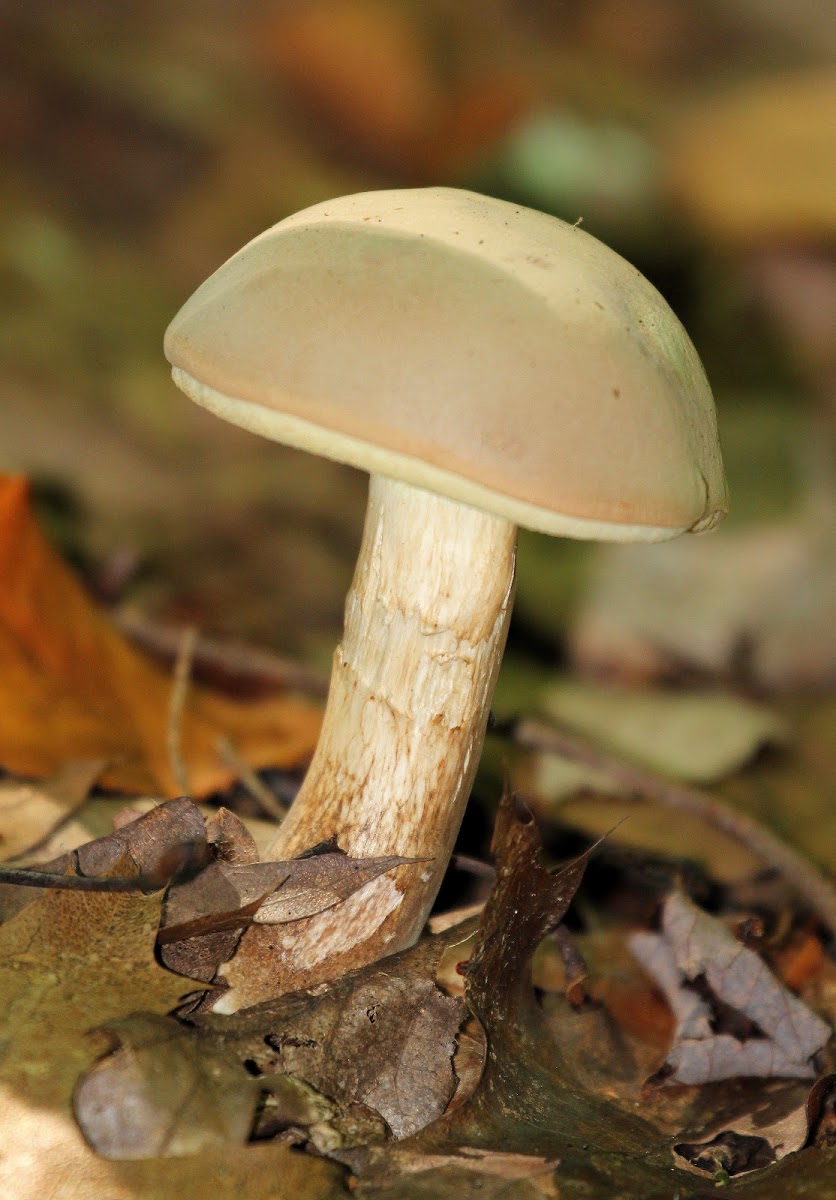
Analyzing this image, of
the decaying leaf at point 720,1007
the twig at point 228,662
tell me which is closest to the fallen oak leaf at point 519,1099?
the decaying leaf at point 720,1007

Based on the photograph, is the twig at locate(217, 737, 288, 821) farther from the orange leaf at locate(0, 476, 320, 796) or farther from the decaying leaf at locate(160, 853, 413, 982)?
the decaying leaf at locate(160, 853, 413, 982)

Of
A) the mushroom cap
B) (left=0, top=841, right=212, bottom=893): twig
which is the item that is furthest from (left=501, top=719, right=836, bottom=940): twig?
(left=0, top=841, right=212, bottom=893): twig

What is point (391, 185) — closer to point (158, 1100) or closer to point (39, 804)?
point (39, 804)

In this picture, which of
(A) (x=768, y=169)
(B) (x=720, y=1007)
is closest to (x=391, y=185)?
(A) (x=768, y=169)

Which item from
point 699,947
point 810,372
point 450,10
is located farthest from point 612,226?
point 699,947

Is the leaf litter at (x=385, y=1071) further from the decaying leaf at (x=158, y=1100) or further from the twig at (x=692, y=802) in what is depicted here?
the twig at (x=692, y=802)

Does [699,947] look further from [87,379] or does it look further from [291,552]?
[87,379]
